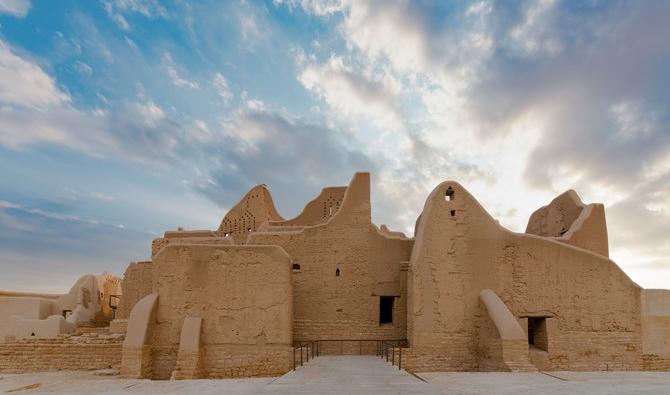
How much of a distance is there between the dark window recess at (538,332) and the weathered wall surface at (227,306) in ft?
23.3

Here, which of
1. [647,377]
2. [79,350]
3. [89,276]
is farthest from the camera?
[89,276]

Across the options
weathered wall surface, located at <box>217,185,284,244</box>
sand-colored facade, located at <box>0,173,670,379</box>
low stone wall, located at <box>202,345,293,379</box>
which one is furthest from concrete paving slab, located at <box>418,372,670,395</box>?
weathered wall surface, located at <box>217,185,284,244</box>

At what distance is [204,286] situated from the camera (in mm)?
14977

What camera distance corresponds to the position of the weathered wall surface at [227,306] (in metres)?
14.6

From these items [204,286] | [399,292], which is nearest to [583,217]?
[399,292]

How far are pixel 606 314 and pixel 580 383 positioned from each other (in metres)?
6.96

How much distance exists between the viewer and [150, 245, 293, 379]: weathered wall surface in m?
14.6

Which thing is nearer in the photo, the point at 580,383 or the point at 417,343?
the point at 580,383

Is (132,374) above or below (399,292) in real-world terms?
below

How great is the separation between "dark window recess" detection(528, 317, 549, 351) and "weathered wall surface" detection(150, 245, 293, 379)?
23.3 feet

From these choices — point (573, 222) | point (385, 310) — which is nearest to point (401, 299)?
point (385, 310)

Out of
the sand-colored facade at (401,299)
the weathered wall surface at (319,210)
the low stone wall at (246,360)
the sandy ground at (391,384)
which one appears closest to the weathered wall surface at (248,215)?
the weathered wall surface at (319,210)

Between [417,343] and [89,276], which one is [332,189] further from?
[89,276]

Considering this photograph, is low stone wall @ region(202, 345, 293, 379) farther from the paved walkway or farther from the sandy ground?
the sandy ground
